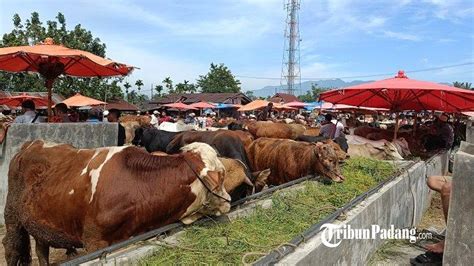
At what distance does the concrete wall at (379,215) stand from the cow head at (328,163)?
2.51 feet

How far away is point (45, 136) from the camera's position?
6.72m

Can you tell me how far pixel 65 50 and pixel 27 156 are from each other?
9.43 feet

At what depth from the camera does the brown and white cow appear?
3547 mm

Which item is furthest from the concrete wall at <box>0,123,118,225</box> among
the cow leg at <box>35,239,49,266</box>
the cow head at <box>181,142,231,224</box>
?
the cow head at <box>181,142,231,224</box>

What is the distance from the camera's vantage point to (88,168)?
3.83 m

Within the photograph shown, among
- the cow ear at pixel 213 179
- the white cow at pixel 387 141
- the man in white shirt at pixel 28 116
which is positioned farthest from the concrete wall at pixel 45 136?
the white cow at pixel 387 141

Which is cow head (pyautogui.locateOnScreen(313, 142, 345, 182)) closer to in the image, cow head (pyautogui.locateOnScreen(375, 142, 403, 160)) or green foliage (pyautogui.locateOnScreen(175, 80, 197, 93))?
cow head (pyautogui.locateOnScreen(375, 142, 403, 160))

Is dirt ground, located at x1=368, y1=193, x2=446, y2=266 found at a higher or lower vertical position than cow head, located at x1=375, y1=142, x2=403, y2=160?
lower

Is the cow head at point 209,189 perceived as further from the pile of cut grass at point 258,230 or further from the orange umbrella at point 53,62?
the orange umbrella at point 53,62

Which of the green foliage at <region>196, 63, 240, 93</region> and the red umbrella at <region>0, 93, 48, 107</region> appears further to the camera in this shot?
the green foliage at <region>196, 63, 240, 93</region>

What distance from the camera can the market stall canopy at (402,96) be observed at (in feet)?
28.3

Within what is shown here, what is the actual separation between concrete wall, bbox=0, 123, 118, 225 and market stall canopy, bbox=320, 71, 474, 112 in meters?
5.31

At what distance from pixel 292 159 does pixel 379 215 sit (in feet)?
7.70

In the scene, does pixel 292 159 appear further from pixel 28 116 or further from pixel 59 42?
pixel 59 42
